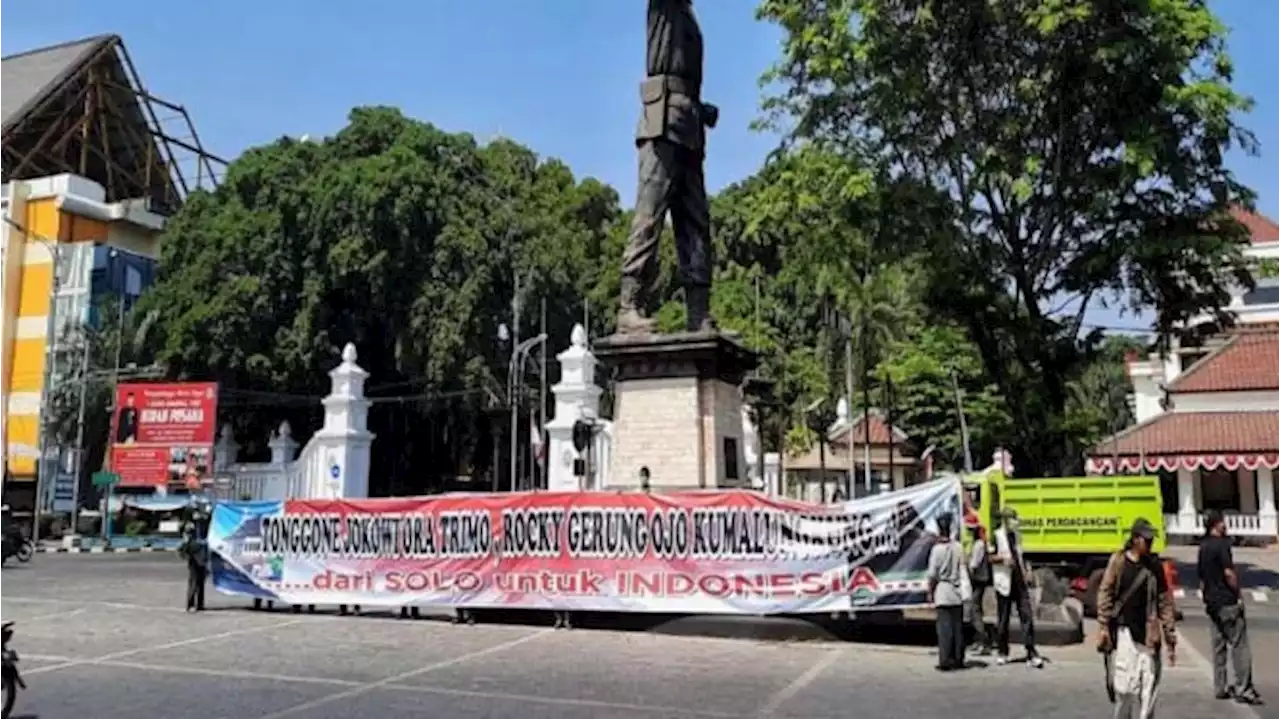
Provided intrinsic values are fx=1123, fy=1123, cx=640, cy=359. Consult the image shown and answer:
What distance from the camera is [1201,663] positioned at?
10914mm

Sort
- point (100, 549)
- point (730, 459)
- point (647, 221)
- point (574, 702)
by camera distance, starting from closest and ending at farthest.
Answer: point (574, 702) < point (730, 459) < point (647, 221) < point (100, 549)

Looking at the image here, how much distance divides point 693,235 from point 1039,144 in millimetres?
9816

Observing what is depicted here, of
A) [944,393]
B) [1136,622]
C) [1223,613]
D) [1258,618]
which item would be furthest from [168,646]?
[944,393]

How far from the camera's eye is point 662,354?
13.4m

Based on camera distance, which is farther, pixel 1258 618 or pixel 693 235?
pixel 1258 618

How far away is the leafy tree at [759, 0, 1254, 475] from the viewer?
19.6 m

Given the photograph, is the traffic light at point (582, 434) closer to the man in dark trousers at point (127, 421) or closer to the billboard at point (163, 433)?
the billboard at point (163, 433)

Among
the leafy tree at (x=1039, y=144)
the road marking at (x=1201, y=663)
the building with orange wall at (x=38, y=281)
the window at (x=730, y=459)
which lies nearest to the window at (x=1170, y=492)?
the leafy tree at (x=1039, y=144)

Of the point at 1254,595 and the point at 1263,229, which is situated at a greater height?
the point at 1263,229

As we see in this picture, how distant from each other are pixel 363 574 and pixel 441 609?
1329 mm

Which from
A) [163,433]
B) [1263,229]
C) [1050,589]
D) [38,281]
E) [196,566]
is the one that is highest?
[1263,229]

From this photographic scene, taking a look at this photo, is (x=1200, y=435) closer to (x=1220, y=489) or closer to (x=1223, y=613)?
(x=1220, y=489)

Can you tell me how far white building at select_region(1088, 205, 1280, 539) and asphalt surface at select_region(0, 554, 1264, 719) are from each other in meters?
21.5

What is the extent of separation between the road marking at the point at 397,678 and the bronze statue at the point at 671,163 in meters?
4.12
